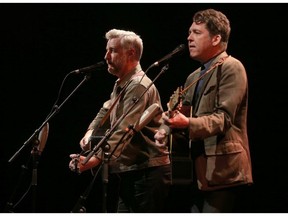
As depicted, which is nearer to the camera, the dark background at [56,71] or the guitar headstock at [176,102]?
the guitar headstock at [176,102]

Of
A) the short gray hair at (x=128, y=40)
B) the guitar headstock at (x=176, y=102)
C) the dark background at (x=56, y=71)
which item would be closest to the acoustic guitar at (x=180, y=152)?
the guitar headstock at (x=176, y=102)

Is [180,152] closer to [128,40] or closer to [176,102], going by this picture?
[176,102]

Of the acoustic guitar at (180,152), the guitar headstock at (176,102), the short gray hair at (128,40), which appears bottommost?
the acoustic guitar at (180,152)

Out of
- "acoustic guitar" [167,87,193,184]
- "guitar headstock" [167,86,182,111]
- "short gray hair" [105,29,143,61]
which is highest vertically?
"short gray hair" [105,29,143,61]

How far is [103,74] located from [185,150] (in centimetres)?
258

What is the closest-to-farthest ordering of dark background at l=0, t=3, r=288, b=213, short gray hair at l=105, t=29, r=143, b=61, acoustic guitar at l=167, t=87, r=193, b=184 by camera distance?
acoustic guitar at l=167, t=87, r=193, b=184 → short gray hair at l=105, t=29, r=143, b=61 → dark background at l=0, t=3, r=288, b=213

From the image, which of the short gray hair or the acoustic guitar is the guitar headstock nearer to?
the acoustic guitar

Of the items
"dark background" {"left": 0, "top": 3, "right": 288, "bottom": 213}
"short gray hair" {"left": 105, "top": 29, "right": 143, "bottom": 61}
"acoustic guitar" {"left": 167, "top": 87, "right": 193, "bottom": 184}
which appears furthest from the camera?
"dark background" {"left": 0, "top": 3, "right": 288, "bottom": 213}

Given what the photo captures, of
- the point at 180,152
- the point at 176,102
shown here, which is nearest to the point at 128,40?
the point at 176,102

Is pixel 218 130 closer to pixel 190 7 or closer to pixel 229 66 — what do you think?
pixel 229 66

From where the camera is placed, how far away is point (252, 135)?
4398mm

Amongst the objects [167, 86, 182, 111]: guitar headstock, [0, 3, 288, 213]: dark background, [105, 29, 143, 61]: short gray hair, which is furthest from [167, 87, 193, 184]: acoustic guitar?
[0, 3, 288, 213]: dark background

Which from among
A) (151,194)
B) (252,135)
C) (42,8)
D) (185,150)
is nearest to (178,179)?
(185,150)

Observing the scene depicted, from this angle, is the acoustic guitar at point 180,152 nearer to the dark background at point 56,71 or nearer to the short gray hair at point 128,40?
the short gray hair at point 128,40
